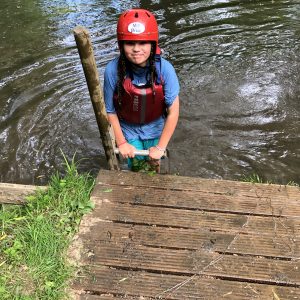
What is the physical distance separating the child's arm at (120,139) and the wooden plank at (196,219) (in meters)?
0.61

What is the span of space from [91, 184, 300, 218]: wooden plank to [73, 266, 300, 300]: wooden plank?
71cm

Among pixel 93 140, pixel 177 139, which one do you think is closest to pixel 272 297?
pixel 177 139

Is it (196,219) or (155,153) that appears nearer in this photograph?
(196,219)

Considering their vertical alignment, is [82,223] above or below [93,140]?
above

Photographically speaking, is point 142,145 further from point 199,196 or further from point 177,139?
point 177,139

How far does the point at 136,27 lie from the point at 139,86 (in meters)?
0.59

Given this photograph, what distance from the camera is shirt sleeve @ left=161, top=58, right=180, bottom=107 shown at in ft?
11.4

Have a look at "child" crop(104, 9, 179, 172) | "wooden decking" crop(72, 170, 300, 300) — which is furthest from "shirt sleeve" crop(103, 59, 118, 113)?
"wooden decking" crop(72, 170, 300, 300)

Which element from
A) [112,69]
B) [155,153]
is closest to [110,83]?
[112,69]

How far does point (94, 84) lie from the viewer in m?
3.36

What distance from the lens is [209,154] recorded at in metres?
5.40

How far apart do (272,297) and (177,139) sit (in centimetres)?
344

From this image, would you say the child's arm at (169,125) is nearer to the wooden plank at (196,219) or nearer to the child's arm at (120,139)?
the child's arm at (120,139)

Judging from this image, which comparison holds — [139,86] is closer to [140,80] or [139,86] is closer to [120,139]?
[140,80]
